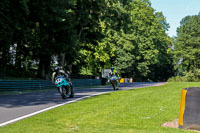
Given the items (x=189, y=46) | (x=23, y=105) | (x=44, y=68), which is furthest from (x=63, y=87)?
(x=189, y=46)

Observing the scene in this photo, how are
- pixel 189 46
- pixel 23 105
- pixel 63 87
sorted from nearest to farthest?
pixel 23 105, pixel 63 87, pixel 189 46

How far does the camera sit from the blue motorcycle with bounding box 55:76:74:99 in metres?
14.4

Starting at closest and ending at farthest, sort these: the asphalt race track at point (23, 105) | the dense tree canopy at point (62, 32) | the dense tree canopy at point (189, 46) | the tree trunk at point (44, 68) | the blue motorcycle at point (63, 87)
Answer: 1. the asphalt race track at point (23, 105)
2. the blue motorcycle at point (63, 87)
3. the dense tree canopy at point (62, 32)
4. the tree trunk at point (44, 68)
5. the dense tree canopy at point (189, 46)

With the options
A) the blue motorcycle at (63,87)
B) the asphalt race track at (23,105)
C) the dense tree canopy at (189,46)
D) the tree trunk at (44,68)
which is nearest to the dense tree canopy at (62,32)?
the tree trunk at (44,68)

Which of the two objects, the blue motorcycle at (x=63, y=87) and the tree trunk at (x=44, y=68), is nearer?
the blue motorcycle at (x=63, y=87)

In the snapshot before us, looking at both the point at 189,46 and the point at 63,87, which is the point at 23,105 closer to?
the point at 63,87

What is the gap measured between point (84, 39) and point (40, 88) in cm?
1136

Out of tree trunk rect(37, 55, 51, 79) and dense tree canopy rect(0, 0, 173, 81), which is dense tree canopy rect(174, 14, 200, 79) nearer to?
dense tree canopy rect(0, 0, 173, 81)

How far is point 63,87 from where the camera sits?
15148 millimetres

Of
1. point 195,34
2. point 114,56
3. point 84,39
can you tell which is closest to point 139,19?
point 114,56

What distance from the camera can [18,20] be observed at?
21828 mm

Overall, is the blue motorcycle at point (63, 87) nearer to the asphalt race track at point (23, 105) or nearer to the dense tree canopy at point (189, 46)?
the asphalt race track at point (23, 105)

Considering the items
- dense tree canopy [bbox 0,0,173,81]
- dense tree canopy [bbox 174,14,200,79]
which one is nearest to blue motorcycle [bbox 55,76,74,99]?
dense tree canopy [bbox 0,0,173,81]

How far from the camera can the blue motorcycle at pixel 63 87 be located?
1441 cm
